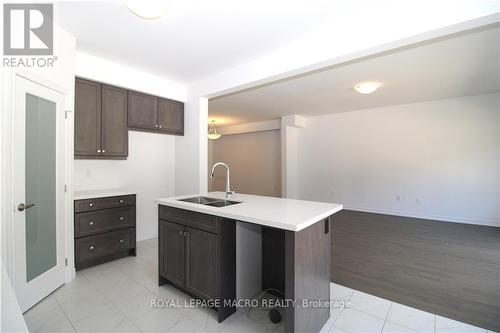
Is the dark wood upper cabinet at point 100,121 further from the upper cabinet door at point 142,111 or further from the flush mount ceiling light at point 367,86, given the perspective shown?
the flush mount ceiling light at point 367,86

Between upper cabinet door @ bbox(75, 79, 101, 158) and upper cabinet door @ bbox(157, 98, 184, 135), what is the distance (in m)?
0.86

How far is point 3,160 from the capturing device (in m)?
1.83

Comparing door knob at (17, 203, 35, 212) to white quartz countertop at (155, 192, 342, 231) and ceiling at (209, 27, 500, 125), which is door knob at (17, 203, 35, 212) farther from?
ceiling at (209, 27, 500, 125)

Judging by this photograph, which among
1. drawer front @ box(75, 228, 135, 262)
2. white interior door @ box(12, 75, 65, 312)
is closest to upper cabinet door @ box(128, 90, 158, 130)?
white interior door @ box(12, 75, 65, 312)

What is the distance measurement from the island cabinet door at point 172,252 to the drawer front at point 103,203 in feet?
3.44

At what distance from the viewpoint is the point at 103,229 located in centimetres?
292

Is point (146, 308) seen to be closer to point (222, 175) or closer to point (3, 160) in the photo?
point (3, 160)

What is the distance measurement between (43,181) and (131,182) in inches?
58.0

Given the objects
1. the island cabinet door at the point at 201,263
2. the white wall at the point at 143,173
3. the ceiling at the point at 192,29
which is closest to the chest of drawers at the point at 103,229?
the white wall at the point at 143,173

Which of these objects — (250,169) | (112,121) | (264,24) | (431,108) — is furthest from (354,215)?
(112,121)

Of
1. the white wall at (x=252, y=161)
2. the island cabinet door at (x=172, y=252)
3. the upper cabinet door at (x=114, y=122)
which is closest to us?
the island cabinet door at (x=172, y=252)

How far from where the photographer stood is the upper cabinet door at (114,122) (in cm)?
308

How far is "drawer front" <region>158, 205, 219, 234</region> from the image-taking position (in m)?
1.91

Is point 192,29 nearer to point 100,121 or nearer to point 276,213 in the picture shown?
point 100,121
